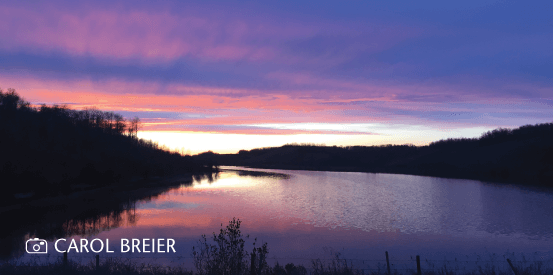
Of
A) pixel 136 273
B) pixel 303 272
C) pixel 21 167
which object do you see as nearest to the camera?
pixel 136 273

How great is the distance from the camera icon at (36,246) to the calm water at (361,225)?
2276mm

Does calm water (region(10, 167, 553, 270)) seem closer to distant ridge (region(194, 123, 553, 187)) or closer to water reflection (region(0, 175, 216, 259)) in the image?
water reflection (region(0, 175, 216, 259))

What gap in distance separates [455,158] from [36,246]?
99969mm

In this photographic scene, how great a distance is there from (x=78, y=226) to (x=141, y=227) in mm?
4285

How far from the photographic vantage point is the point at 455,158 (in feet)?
328

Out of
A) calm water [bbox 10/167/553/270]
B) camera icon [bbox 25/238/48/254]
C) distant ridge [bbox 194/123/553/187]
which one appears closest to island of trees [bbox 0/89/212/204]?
calm water [bbox 10/167/553/270]

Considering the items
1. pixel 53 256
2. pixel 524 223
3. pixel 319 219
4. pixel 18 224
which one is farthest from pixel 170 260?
pixel 524 223

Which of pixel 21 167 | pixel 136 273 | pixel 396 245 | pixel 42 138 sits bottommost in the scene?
pixel 396 245

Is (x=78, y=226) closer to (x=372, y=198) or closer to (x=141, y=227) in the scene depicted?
(x=141, y=227)

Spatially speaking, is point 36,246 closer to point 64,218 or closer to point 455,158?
point 64,218

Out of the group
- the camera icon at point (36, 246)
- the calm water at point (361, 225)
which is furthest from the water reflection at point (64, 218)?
the calm water at point (361, 225)

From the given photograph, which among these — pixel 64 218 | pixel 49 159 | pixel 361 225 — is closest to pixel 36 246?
pixel 64 218

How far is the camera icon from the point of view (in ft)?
58.6

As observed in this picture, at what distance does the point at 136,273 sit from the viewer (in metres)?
10.8
